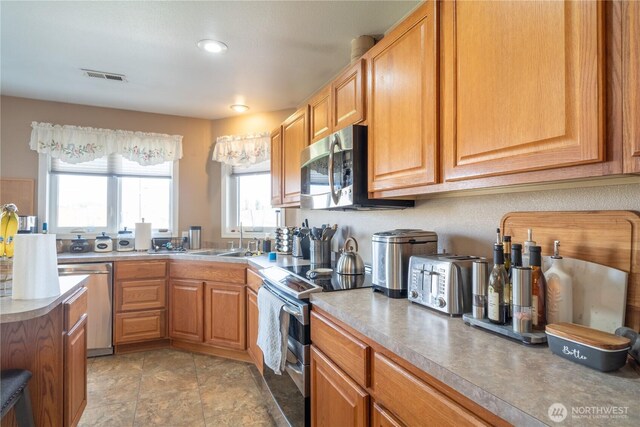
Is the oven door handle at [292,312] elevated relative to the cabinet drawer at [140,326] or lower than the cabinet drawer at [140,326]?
elevated

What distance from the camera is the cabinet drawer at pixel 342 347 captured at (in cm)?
113

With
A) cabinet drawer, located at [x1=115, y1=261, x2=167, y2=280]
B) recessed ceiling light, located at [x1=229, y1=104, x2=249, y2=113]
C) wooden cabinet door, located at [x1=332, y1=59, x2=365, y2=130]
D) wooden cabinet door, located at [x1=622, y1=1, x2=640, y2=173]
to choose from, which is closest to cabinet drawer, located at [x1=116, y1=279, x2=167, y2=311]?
cabinet drawer, located at [x1=115, y1=261, x2=167, y2=280]

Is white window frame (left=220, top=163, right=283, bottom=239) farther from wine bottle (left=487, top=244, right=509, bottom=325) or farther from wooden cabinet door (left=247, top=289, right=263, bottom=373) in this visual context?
wine bottle (left=487, top=244, right=509, bottom=325)

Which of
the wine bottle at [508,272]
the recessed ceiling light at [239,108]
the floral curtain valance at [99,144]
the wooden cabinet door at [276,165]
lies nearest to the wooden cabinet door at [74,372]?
the wooden cabinet door at [276,165]

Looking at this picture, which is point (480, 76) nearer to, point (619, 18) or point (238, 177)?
point (619, 18)

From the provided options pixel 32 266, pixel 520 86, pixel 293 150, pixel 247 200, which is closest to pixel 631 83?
pixel 520 86

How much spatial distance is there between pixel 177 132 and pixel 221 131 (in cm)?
50

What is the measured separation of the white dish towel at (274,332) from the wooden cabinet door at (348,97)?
1109mm

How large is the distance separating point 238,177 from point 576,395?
361cm

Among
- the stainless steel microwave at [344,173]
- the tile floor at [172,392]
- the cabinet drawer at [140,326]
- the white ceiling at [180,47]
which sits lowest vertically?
the tile floor at [172,392]

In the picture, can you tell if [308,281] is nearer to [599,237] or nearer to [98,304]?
[599,237]

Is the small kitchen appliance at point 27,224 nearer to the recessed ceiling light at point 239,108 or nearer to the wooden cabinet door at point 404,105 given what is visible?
the recessed ceiling light at point 239,108

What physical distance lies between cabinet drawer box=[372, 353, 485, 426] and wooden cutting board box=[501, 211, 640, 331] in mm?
590

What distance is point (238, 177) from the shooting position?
3.85 metres
